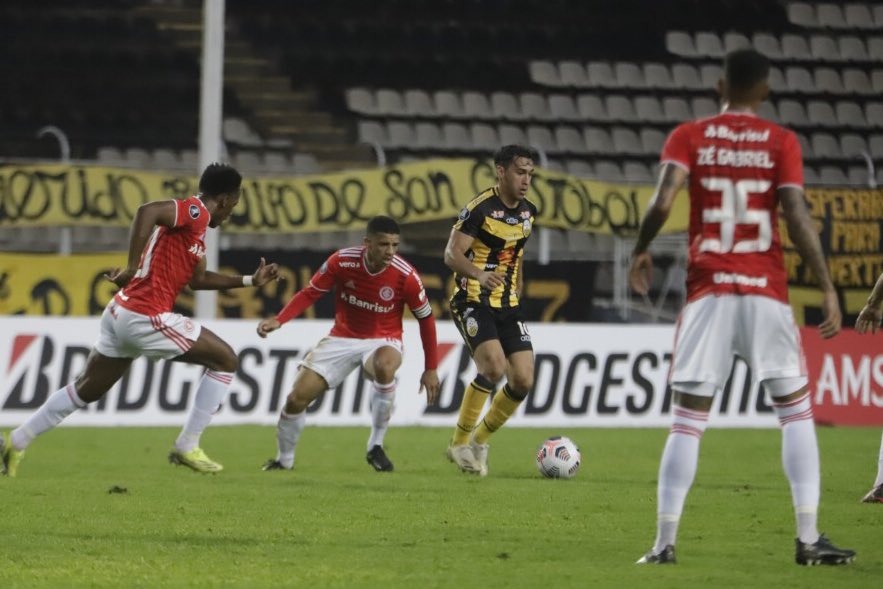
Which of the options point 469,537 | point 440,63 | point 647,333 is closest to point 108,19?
point 440,63

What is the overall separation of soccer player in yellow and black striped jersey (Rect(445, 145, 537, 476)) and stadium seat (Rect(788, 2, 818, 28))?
681 inches

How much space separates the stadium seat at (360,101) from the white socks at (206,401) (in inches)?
599

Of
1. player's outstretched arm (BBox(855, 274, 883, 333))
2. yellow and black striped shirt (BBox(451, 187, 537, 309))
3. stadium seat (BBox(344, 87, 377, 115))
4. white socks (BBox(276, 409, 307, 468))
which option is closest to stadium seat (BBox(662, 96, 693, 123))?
stadium seat (BBox(344, 87, 377, 115))

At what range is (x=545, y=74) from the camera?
2631 cm

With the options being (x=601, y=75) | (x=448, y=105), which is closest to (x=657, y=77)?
(x=601, y=75)

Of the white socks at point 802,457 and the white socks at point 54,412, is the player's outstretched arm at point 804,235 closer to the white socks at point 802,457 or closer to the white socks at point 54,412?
the white socks at point 802,457

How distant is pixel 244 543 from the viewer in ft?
23.3

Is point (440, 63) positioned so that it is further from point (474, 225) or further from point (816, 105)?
point (474, 225)

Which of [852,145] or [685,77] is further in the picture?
[685,77]

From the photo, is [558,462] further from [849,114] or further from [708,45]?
[708,45]

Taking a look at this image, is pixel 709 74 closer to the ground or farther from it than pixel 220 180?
farther from it

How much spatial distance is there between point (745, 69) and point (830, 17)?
2187cm

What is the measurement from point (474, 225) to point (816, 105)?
16.2 metres

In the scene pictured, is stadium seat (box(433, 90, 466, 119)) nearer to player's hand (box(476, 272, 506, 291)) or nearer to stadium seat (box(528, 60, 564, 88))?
stadium seat (box(528, 60, 564, 88))
